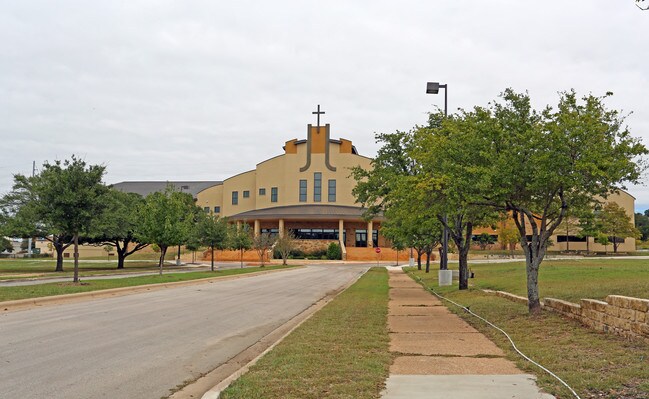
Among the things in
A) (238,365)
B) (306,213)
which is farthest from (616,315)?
(306,213)

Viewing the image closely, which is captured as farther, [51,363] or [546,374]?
[51,363]

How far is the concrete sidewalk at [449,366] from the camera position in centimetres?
653

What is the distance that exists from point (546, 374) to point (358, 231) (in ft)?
273

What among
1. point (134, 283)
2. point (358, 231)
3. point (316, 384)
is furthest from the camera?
point (358, 231)

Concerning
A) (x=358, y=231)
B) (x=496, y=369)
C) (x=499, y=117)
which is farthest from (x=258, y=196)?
(x=496, y=369)

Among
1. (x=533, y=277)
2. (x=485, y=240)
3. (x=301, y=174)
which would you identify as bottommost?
(x=533, y=277)

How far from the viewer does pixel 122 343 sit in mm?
10680

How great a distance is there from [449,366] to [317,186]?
80.6 m

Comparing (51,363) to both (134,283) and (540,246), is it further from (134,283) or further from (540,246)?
(134,283)

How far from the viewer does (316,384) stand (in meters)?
6.88

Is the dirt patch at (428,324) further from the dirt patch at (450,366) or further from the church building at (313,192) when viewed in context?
the church building at (313,192)

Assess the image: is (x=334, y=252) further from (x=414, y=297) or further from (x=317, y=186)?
(x=414, y=297)

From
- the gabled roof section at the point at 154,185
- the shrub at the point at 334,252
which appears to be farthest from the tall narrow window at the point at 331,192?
the gabled roof section at the point at 154,185

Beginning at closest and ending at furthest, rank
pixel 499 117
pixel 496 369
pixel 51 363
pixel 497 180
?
pixel 496 369
pixel 51 363
pixel 497 180
pixel 499 117
